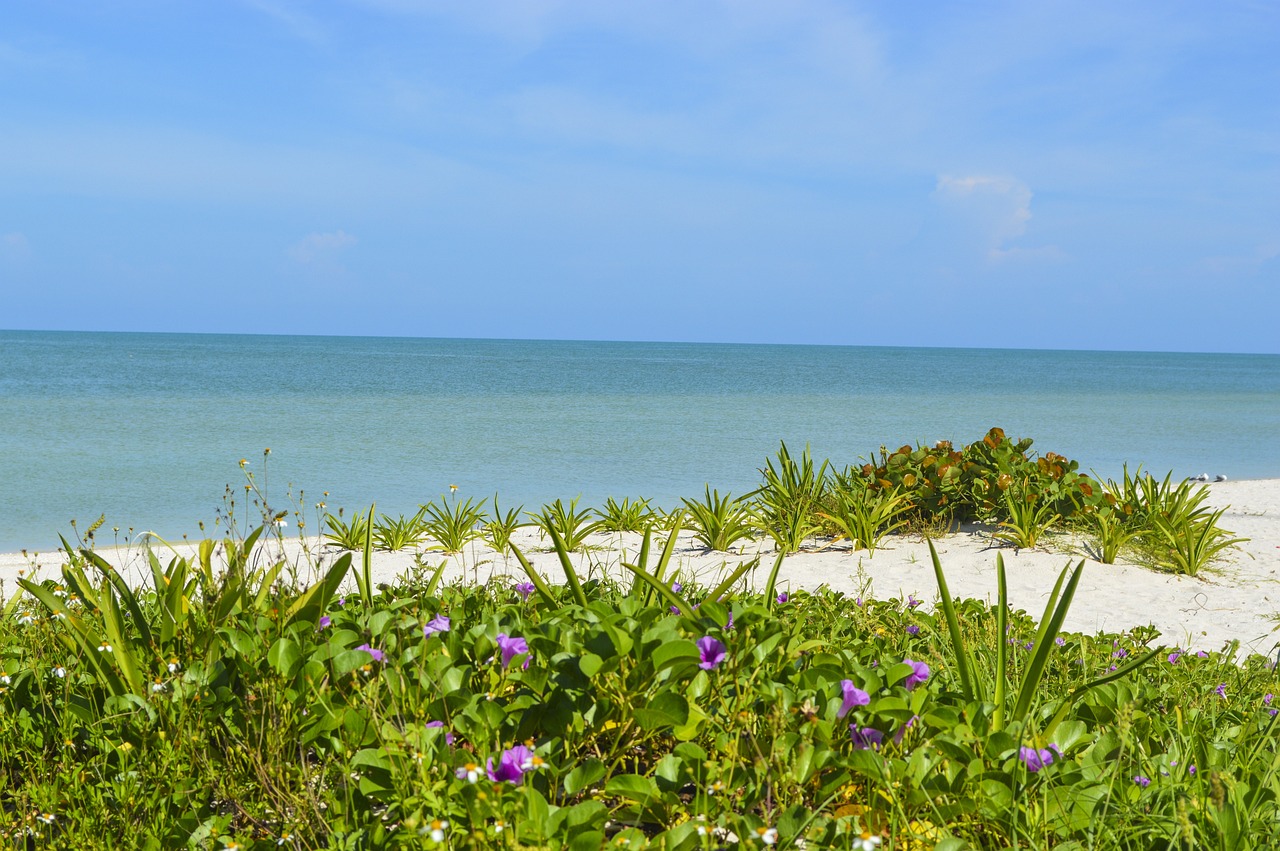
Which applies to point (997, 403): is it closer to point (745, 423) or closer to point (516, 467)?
point (745, 423)

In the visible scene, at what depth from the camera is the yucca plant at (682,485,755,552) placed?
738 cm

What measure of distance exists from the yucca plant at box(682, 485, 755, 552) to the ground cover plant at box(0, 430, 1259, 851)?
4.56 m

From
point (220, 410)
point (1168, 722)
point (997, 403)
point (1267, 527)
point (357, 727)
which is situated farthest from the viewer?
point (997, 403)

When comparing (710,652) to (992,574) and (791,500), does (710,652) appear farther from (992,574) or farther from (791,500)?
(791,500)

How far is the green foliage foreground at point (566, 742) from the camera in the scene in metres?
1.87

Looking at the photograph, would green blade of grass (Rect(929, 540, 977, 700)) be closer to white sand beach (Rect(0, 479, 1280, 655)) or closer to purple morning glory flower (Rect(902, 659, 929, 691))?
purple morning glory flower (Rect(902, 659, 929, 691))

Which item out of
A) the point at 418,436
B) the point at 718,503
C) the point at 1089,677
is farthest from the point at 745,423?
the point at 1089,677

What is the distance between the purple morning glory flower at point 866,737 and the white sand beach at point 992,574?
2858mm

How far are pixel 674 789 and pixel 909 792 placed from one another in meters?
0.49

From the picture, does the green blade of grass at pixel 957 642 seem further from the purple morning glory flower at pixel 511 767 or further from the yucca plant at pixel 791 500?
the yucca plant at pixel 791 500

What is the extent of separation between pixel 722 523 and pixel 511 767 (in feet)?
18.5

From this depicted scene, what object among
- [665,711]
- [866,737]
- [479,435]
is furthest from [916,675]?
[479,435]

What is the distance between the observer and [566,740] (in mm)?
2084

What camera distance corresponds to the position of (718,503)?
7598 millimetres
